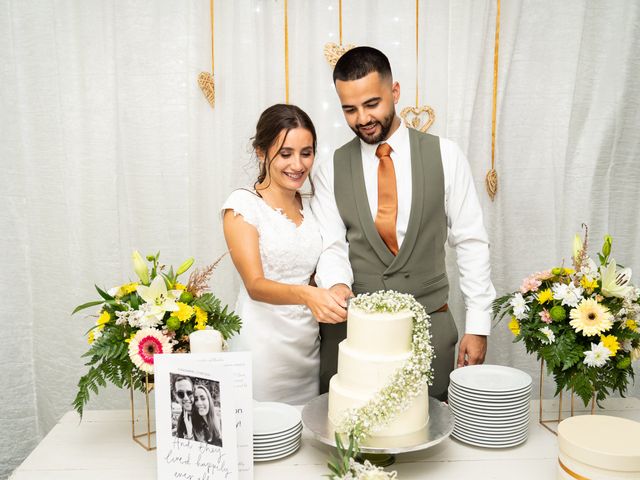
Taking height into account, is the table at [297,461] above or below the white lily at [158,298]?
below

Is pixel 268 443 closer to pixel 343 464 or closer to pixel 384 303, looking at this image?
pixel 343 464

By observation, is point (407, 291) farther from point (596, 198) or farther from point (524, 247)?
point (596, 198)

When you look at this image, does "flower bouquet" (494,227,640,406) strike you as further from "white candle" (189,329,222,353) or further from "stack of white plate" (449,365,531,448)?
"white candle" (189,329,222,353)

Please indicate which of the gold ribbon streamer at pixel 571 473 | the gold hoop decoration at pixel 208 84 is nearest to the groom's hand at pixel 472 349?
the gold ribbon streamer at pixel 571 473

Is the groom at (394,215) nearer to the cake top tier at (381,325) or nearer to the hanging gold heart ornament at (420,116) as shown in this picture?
the hanging gold heart ornament at (420,116)

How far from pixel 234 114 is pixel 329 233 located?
31.7 inches

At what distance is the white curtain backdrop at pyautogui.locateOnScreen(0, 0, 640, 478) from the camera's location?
273 cm

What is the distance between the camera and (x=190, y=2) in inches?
105

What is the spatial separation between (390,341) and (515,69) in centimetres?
180

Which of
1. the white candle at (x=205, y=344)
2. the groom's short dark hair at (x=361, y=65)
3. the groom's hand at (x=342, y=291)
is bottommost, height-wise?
the white candle at (x=205, y=344)

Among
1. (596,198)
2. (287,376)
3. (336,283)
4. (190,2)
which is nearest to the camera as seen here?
(336,283)

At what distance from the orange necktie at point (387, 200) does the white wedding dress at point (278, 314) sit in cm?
25

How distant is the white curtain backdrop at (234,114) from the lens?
2.73 meters

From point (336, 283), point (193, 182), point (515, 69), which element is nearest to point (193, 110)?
point (193, 182)
